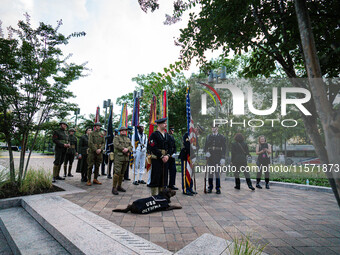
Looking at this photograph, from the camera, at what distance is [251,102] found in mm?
2654

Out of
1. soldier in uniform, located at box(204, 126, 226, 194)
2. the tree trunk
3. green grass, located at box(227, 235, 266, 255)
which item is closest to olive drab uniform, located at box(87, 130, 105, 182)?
soldier in uniform, located at box(204, 126, 226, 194)

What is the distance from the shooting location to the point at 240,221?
3.65 metres

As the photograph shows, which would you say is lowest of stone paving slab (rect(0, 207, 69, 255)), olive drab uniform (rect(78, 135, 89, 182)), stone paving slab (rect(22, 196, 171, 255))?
stone paving slab (rect(0, 207, 69, 255))

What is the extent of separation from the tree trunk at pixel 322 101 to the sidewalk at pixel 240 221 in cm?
205

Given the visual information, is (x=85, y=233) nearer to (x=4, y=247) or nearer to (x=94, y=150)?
(x=4, y=247)

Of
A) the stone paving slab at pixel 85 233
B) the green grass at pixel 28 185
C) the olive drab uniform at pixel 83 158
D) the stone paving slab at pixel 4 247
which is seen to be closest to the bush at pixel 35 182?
the green grass at pixel 28 185

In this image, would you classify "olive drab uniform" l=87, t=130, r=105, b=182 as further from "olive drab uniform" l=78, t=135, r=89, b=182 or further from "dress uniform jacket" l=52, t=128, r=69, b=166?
"dress uniform jacket" l=52, t=128, r=69, b=166

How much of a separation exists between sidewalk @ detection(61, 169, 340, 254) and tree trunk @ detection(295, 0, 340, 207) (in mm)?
2053

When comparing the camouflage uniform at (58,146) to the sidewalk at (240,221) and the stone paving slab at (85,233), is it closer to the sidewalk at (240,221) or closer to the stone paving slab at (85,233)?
the sidewalk at (240,221)

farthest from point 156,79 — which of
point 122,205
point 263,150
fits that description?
point 263,150

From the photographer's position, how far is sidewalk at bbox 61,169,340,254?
2.78 m

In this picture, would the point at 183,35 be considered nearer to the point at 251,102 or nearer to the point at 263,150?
the point at 251,102

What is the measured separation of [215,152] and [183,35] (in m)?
4.70

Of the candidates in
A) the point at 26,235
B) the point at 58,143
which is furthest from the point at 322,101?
the point at 58,143
